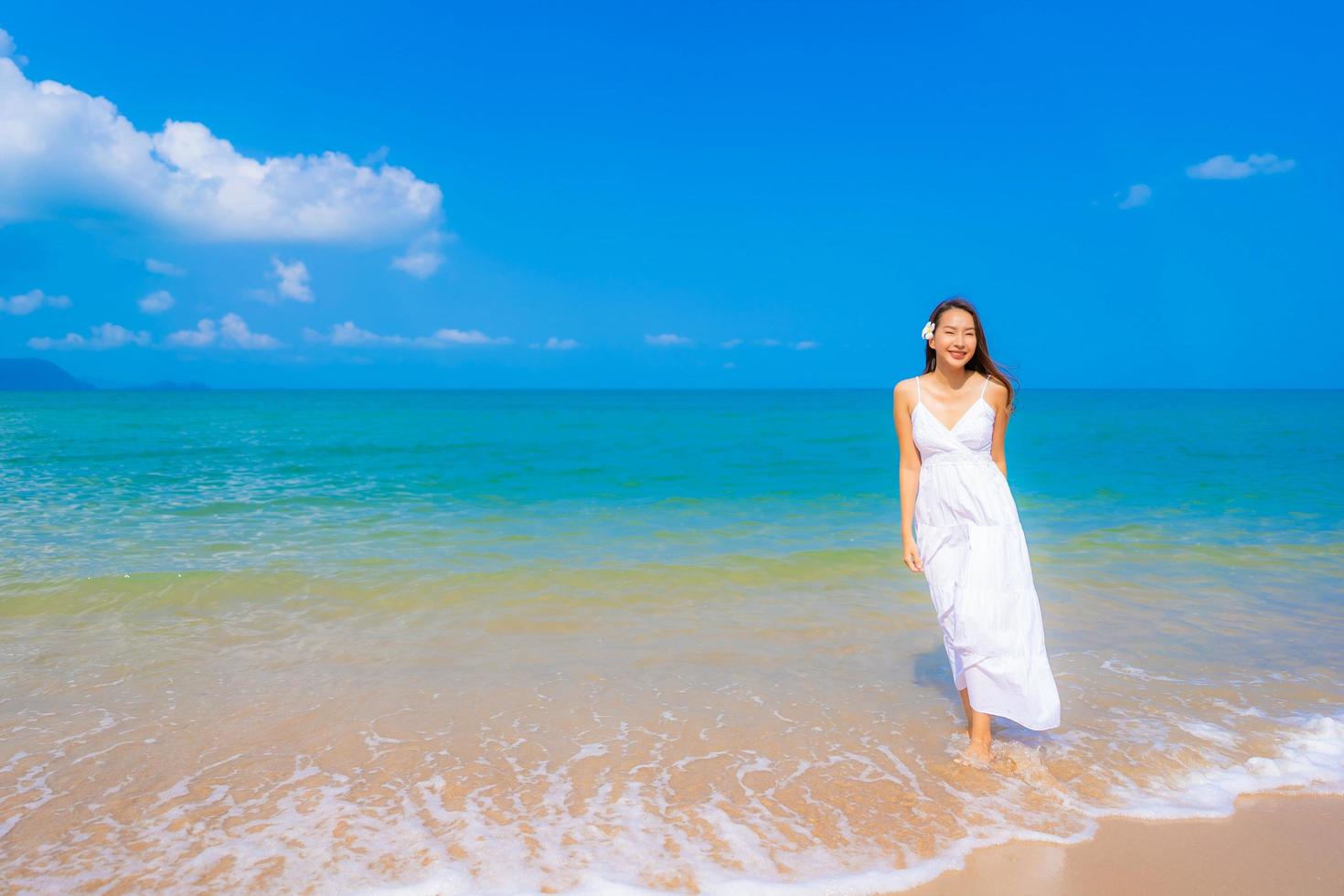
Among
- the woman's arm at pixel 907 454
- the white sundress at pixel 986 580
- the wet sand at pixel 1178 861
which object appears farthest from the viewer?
the woman's arm at pixel 907 454

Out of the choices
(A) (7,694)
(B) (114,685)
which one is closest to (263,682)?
(B) (114,685)

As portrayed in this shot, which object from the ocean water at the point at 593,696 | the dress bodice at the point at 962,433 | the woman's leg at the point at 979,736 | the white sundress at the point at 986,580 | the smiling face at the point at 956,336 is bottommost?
the ocean water at the point at 593,696

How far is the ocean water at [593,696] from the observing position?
3.68 m

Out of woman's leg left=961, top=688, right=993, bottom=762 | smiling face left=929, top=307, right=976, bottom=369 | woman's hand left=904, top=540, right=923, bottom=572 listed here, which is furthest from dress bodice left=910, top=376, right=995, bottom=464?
woman's leg left=961, top=688, right=993, bottom=762

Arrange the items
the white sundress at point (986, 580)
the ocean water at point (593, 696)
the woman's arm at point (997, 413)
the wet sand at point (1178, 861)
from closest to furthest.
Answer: the wet sand at point (1178, 861) → the ocean water at point (593, 696) → the white sundress at point (986, 580) → the woman's arm at point (997, 413)

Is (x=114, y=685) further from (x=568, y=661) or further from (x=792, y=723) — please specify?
(x=792, y=723)

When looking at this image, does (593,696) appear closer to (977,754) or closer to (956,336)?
(977,754)

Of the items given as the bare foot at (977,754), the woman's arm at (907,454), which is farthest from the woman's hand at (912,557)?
the bare foot at (977,754)

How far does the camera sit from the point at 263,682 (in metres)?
5.77

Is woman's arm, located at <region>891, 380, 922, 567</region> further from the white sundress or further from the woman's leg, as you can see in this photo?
the woman's leg

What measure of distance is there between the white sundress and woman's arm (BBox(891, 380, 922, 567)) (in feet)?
0.51

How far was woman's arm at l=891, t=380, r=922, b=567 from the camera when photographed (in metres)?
4.54

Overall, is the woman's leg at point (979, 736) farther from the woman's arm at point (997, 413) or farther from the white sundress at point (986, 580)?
the woman's arm at point (997, 413)

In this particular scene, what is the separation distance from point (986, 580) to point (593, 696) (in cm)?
271
